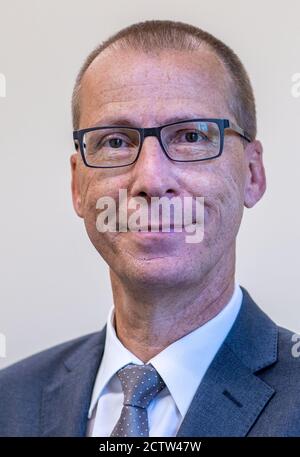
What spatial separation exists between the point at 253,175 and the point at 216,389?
16.8 inches

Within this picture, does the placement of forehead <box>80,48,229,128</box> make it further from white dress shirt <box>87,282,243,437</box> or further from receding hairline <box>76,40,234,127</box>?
white dress shirt <box>87,282,243,437</box>

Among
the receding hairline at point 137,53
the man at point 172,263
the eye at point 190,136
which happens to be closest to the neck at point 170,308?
the man at point 172,263

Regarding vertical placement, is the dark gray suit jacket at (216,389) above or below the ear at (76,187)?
below

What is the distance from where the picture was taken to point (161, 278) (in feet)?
3.48

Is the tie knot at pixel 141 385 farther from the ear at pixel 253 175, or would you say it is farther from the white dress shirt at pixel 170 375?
the ear at pixel 253 175

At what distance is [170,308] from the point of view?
1.14 m

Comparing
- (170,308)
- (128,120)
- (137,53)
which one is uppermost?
(137,53)

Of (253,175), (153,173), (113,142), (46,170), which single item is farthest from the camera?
(46,170)

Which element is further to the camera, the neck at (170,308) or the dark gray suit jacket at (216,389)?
the neck at (170,308)

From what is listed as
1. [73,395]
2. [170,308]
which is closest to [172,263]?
[170,308]

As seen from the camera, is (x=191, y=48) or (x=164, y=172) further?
(x=191, y=48)

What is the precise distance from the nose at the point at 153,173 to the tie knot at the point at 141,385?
32 centimetres

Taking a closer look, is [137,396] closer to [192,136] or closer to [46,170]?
[192,136]

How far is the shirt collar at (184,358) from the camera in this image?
1099 mm
